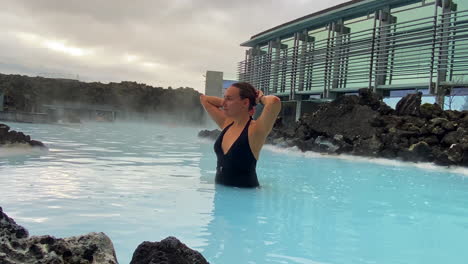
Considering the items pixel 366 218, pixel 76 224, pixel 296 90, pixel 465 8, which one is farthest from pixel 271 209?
pixel 296 90

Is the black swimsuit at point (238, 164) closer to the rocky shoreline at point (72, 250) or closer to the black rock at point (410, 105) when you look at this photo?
the rocky shoreline at point (72, 250)

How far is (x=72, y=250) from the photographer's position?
1.54 m

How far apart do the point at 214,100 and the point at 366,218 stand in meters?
2.26

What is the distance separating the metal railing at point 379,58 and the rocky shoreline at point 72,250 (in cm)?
1516

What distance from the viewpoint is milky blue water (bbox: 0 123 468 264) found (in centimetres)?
251

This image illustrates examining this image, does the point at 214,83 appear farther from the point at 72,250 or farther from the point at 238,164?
the point at 72,250

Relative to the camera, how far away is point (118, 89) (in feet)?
145

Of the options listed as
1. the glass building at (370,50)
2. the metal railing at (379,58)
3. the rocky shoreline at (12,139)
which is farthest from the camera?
the glass building at (370,50)

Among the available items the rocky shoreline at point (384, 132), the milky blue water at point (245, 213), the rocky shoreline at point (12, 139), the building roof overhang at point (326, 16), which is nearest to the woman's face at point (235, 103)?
the milky blue water at point (245, 213)

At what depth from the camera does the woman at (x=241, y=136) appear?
4.38 meters

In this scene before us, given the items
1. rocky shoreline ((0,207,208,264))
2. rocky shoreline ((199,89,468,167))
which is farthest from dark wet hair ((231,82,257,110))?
rocky shoreline ((199,89,468,167))

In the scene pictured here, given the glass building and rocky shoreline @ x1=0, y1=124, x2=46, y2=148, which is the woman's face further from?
the glass building

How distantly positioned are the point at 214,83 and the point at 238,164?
25405mm

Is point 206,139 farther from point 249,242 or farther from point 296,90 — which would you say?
point 249,242
